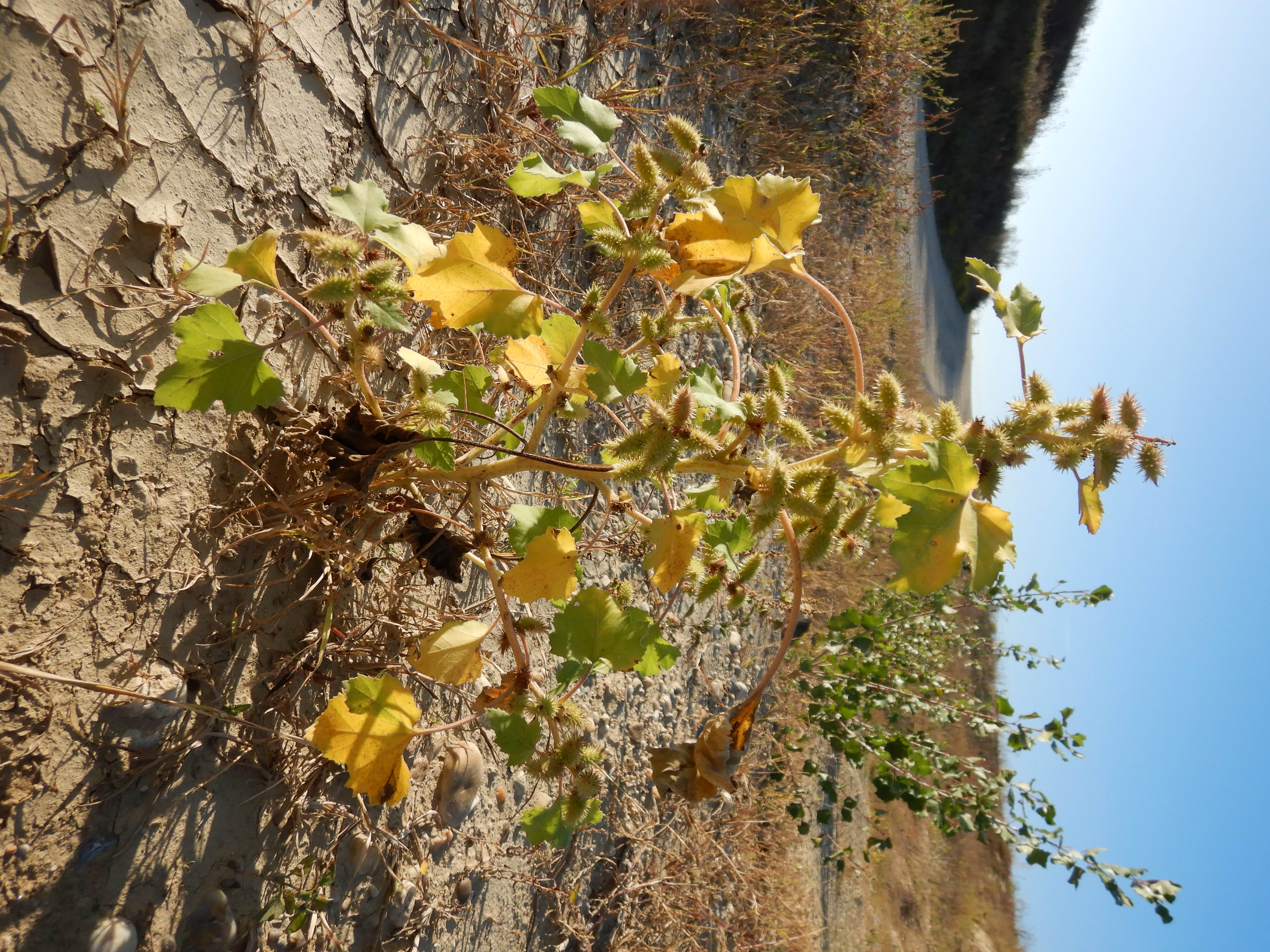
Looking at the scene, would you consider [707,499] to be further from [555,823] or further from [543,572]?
[555,823]

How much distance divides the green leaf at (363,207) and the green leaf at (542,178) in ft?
0.62

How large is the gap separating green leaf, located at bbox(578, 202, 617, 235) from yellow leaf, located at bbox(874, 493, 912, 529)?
52 centimetres

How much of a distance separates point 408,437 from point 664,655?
55 cm

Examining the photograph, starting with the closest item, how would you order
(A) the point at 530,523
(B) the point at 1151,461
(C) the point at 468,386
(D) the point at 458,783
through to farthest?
1. (B) the point at 1151,461
2. (A) the point at 530,523
3. (C) the point at 468,386
4. (D) the point at 458,783

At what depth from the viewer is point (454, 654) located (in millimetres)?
1011

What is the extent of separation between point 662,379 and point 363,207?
0.51m

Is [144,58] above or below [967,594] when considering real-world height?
below

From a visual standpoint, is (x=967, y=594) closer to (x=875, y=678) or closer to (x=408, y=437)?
(x=875, y=678)

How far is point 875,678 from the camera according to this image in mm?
2938

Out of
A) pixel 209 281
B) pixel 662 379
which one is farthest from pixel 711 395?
pixel 209 281

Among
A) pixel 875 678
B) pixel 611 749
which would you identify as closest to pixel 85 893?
pixel 611 749

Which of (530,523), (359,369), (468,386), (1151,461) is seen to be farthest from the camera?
(468,386)

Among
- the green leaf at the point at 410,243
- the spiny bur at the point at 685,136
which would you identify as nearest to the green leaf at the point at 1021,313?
the spiny bur at the point at 685,136

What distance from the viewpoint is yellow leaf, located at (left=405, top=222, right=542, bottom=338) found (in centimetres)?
90
